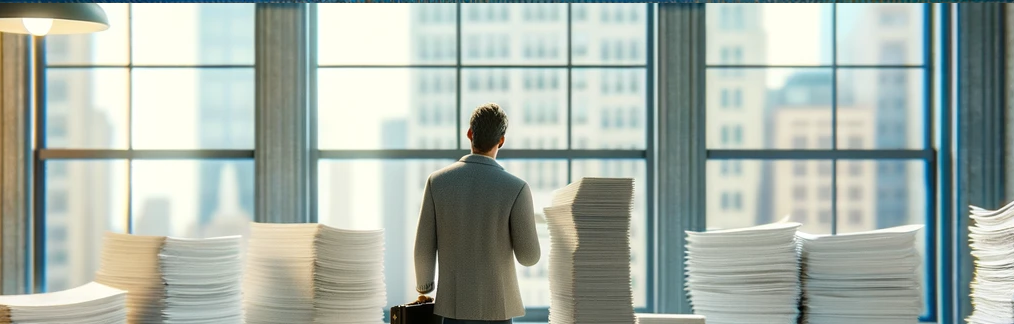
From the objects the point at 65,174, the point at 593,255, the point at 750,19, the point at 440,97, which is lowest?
the point at 593,255

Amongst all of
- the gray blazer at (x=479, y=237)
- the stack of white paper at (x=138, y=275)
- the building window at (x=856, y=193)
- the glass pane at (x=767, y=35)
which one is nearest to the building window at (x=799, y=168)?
the building window at (x=856, y=193)

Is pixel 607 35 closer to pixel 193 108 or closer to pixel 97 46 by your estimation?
pixel 193 108

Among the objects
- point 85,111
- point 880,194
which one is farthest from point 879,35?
point 85,111

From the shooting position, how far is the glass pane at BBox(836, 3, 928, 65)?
433 cm

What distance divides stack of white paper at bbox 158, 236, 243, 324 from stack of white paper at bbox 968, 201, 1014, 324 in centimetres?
287

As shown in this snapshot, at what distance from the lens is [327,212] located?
426 centimetres

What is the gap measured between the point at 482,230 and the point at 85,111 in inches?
95.3

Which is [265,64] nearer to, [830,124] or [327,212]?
[327,212]

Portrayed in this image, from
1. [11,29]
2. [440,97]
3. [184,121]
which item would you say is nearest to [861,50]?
[440,97]

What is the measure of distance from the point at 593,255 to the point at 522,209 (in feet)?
0.96

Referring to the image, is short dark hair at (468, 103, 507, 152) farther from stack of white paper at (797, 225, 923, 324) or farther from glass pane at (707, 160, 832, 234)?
glass pane at (707, 160, 832, 234)

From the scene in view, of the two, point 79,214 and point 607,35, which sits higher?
point 607,35

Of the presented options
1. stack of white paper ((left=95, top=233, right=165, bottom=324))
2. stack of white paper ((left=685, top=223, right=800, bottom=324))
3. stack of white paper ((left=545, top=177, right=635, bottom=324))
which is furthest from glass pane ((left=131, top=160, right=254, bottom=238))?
stack of white paper ((left=685, top=223, right=800, bottom=324))

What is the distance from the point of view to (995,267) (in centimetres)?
325
